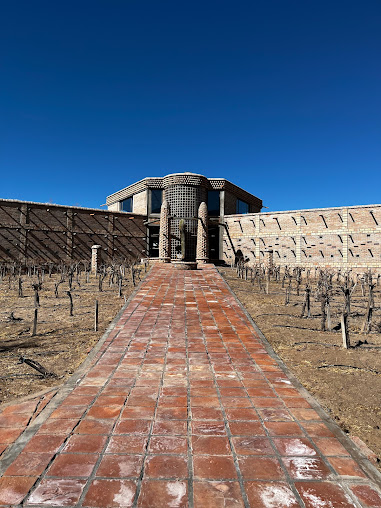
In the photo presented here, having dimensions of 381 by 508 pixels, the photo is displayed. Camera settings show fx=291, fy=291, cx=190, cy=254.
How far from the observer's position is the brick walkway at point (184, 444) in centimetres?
191

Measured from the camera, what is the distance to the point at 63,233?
2395cm

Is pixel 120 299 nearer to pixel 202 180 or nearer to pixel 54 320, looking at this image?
pixel 54 320

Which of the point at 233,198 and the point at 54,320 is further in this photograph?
the point at 233,198

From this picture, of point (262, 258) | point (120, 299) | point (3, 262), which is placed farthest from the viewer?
point (262, 258)

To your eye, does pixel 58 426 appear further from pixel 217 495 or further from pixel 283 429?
pixel 283 429

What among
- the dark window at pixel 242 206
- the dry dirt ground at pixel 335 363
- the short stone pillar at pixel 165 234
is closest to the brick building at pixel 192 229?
the short stone pillar at pixel 165 234

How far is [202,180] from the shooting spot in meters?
26.5

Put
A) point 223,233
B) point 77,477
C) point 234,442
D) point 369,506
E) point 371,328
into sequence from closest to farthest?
point 369,506 < point 77,477 < point 234,442 < point 371,328 < point 223,233

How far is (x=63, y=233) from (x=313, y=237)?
2029 cm

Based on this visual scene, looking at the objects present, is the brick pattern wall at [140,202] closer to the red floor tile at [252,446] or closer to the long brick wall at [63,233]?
the long brick wall at [63,233]

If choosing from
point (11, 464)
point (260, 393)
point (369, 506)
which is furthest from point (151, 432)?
point (369, 506)

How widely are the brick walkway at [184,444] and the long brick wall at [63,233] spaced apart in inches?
845

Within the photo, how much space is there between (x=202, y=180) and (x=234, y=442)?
83.5 ft

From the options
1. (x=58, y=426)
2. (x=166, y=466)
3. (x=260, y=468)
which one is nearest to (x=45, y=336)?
(x=58, y=426)
